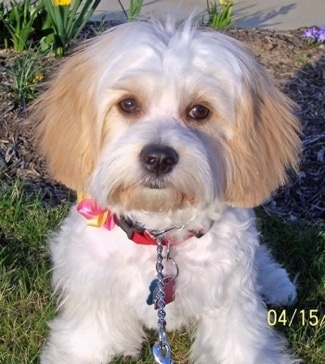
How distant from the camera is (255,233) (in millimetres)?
2822

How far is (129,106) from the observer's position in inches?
Answer: 96.8

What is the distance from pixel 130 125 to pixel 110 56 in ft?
0.73

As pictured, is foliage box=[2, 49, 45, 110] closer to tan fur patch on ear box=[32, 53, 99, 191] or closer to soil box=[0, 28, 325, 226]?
Result: soil box=[0, 28, 325, 226]

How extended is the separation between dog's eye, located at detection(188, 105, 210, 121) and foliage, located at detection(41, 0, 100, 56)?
2025 mm

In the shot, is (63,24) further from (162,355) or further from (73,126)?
(162,355)

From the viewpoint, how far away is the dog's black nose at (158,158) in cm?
227

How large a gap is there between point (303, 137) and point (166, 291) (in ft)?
6.10

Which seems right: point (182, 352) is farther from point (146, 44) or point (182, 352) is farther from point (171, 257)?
point (146, 44)

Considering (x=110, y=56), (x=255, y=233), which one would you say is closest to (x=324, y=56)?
(x=255, y=233)

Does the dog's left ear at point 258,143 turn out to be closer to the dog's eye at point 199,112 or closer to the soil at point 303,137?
the dog's eye at point 199,112

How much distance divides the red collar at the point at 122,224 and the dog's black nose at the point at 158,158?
0.40 m

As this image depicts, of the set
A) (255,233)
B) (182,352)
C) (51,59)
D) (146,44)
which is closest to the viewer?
(146,44)

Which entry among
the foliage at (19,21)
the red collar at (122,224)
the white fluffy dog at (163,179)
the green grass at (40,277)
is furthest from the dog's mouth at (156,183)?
the foliage at (19,21)

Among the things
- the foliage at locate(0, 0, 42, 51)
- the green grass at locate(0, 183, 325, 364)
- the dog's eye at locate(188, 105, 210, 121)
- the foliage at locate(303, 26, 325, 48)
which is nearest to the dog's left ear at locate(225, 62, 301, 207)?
the dog's eye at locate(188, 105, 210, 121)
